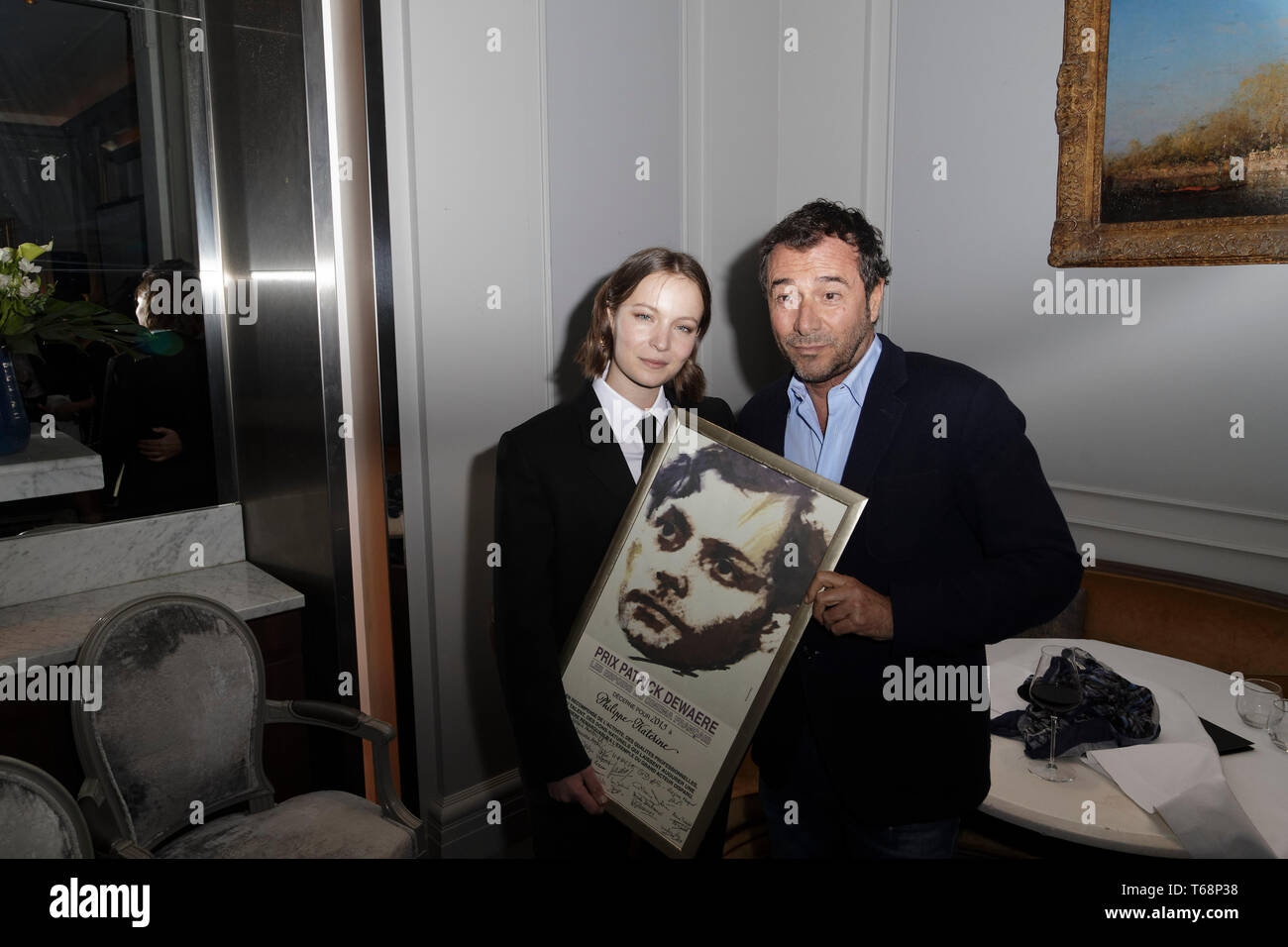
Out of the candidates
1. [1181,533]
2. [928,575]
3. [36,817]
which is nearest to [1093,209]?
[1181,533]

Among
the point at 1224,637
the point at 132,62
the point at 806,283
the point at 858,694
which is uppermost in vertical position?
the point at 132,62

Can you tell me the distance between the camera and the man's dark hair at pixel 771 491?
1.46m

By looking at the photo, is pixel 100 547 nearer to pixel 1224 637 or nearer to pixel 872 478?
pixel 872 478

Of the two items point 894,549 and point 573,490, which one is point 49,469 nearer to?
point 573,490

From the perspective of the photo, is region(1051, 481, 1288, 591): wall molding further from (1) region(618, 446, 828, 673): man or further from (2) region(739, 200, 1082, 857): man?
(1) region(618, 446, 828, 673): man

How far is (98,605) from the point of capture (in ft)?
7.96

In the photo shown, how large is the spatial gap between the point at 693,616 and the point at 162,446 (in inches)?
78.8

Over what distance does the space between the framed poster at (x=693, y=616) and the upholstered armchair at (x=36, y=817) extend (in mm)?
978

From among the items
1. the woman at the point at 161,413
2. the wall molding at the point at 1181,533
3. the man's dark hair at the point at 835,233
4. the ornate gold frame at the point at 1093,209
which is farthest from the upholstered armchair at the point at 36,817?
the ornate gold frame at the point at 1093,209

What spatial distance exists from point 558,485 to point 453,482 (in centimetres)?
110

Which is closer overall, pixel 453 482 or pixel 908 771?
pixel 908 771

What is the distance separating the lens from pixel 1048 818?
1631mm

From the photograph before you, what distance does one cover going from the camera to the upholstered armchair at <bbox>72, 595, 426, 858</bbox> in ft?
6.41

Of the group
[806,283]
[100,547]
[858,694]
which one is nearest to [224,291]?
[100,547]
